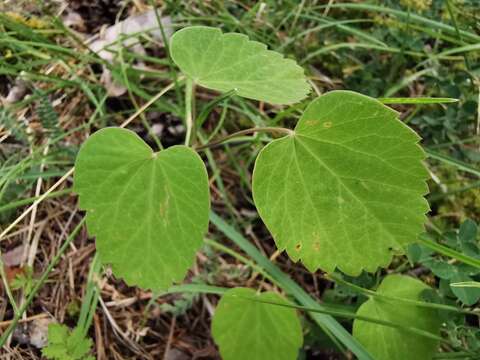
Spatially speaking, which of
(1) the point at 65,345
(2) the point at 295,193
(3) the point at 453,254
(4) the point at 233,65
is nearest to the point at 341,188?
(2) the point at 295,193

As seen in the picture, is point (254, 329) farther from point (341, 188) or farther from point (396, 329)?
point (341, 188)

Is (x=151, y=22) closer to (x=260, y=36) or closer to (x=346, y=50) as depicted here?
(x=260, y=36)

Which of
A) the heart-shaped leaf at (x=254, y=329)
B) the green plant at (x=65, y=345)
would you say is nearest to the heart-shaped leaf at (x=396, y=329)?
the heart-shaped leaf at (x=254, y=329)

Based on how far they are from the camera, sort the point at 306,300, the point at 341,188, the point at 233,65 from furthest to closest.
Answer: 1. the point at 306,300
2. the point at 233,65
3. the point at 341,188

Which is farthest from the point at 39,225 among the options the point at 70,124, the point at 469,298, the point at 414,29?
the point at 414,29

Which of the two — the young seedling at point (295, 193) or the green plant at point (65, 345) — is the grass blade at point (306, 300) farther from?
the green plant at point (65, 345)
